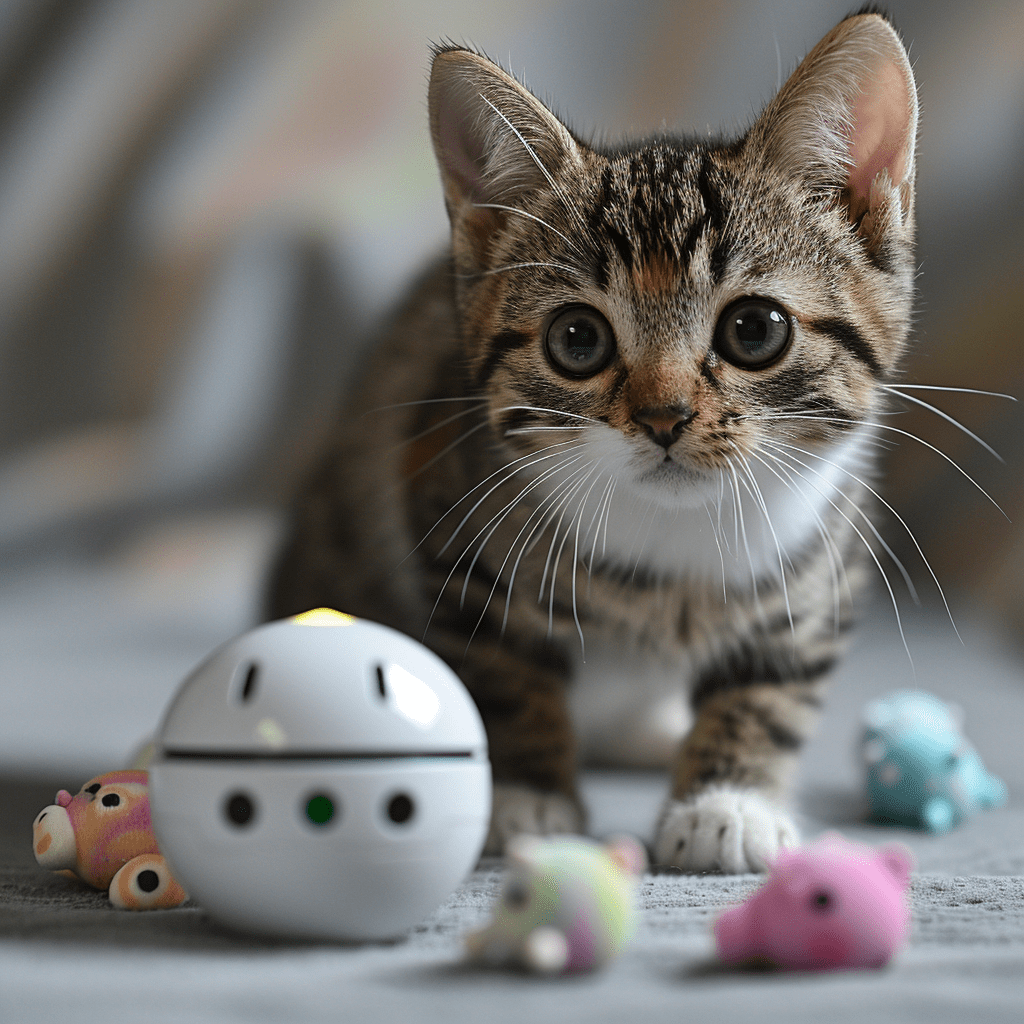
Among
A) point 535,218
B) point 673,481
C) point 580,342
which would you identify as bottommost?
point 673,481

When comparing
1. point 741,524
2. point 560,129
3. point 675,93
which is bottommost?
point 741,524

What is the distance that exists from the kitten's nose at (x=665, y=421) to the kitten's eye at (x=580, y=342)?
0.28 feet

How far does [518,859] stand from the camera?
0.60 metres

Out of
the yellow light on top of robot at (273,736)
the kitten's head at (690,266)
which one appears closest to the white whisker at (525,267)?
the kitten's head at (690,266)

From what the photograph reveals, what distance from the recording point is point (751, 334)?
0.92 meters

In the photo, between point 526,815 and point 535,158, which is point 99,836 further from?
point 535,158

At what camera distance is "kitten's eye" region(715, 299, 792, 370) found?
0.92 meters

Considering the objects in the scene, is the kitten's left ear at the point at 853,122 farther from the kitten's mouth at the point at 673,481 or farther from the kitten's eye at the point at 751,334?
the kitten's mouth at the point at 673,481

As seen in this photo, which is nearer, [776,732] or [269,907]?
[269,907]

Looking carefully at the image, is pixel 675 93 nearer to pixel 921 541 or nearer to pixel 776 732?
pixel 921 541

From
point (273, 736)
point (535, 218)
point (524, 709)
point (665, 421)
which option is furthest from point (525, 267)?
point (273, 736)

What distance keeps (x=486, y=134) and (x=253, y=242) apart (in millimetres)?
1229

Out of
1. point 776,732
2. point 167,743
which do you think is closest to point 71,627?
point 776,732

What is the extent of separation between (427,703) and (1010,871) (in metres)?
0.56
